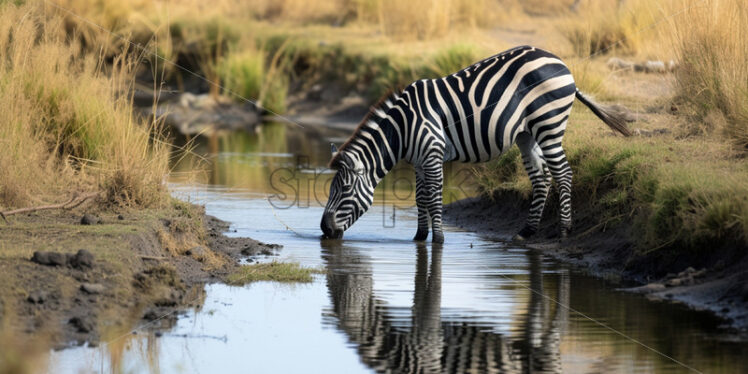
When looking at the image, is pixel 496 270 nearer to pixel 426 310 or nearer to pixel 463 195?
pixel 426 310

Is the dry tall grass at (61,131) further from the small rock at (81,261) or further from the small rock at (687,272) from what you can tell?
the small rock at (687,272)

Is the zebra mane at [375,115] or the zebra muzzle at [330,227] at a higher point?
the zebra mane at [375,115]

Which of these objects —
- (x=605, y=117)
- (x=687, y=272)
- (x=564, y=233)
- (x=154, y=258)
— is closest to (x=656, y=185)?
(x=687, y=272)

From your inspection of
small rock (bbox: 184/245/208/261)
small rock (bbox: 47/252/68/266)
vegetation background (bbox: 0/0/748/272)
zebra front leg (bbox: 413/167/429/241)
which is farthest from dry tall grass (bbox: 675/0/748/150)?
small rock (bbox: 47/252/68/266)

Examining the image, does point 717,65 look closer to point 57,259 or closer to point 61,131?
point 61,131

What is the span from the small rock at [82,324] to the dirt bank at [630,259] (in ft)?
13.1

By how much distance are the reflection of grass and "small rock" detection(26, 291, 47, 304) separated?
5.72ft

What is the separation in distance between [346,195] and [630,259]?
293 centimetres

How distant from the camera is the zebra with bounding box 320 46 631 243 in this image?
10211 millimetres

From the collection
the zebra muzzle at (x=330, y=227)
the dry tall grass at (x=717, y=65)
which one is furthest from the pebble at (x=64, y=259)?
the dry tall grass at (x=717, y=65)

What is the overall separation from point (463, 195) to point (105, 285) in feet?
23.7

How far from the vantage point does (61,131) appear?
10633 mm

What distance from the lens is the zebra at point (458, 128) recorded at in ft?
33.5

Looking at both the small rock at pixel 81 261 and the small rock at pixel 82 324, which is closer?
the small rock at pixel 82 324
